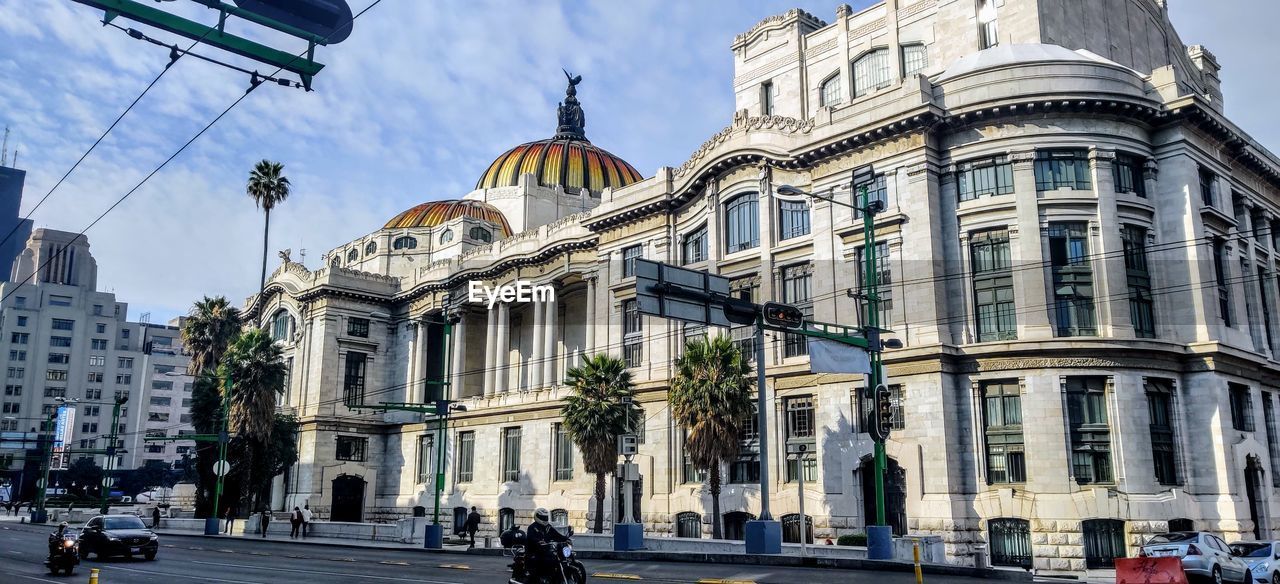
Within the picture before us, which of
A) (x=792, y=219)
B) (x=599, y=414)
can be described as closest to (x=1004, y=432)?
(x=792, y=219)

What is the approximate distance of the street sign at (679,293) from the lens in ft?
Answer: 79.6

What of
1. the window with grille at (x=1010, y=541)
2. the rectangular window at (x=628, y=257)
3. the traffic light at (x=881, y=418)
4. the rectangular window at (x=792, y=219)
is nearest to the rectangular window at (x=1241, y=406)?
the window with grille at (x=1010, y=541)

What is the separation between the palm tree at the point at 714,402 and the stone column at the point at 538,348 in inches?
842

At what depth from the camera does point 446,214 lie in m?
82.0

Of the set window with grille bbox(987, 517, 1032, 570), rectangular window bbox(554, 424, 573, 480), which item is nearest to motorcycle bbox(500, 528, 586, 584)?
window with grille bbox(987, 517, 1032, 570)

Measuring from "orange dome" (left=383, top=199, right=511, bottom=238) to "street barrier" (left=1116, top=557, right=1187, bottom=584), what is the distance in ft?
212

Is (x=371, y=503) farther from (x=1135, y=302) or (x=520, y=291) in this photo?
(x=1135, y=302)

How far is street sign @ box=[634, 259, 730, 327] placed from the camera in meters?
24.2

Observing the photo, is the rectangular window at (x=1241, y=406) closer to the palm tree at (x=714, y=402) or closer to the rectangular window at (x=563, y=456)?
the palm tree at (x=714, y=402)

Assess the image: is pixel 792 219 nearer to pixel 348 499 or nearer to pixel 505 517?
pixel 505 517

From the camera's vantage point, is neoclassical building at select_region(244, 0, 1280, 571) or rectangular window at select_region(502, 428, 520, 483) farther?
rectangular window at select_region(502, 428, 520, 483)

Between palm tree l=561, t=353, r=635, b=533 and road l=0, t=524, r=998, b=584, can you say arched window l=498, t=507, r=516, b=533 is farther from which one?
road l=0, t=524, r=998, b=584

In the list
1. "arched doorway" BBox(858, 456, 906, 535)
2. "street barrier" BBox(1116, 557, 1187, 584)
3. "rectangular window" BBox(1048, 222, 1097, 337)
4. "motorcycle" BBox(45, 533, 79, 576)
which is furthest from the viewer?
"arched doorway" BBox(858, 456, 906, 535)

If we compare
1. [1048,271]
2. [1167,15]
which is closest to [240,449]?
[1048,271]
